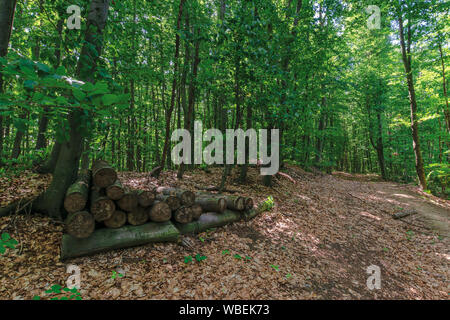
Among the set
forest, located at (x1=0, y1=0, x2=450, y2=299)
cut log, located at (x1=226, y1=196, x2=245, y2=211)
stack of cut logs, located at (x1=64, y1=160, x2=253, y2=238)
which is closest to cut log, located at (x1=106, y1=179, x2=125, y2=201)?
stack of cut logs, located at (x1=64, y1=160, x2=253, y2=238)

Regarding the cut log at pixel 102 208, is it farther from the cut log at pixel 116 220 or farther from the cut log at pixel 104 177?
the cut log at pixel 104 177

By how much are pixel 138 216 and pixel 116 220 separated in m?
0.40

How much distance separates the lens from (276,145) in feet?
29.6

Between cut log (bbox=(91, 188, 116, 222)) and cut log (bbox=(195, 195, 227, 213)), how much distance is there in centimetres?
213

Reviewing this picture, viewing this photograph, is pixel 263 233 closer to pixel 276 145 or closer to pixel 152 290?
pixel 152 290

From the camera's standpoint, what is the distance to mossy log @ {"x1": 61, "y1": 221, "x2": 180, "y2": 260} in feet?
11.0

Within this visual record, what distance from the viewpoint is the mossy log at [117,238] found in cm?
337

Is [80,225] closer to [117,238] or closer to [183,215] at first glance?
[117,238]

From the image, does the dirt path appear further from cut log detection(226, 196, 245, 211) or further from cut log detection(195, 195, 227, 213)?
cut log detection(195, 195, 227, 213)

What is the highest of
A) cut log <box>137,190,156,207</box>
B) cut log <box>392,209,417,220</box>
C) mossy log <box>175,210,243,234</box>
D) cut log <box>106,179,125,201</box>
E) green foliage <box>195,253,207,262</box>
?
cut log <box>106,179,125,201</box>

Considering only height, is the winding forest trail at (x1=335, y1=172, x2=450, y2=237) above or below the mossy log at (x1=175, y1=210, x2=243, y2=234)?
below


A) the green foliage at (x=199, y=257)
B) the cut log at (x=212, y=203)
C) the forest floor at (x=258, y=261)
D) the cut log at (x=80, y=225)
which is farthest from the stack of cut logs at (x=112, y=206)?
the green foliage at (x=199, y=257)

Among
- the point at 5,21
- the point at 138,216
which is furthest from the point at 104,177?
the point at 5,21
